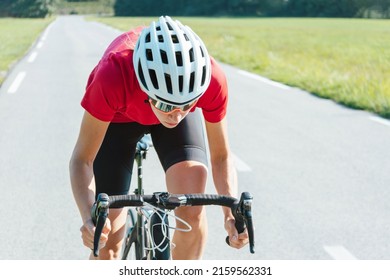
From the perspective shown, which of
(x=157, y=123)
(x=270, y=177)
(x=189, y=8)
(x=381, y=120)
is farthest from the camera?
(x=189, y=8)

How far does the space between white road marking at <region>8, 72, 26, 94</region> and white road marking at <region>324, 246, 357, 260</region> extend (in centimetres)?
945

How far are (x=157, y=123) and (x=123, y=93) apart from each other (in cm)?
56

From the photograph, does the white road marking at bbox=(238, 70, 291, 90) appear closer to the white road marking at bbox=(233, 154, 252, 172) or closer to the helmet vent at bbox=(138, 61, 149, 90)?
the white road marking at bbox=(233, 154, 252, 172)

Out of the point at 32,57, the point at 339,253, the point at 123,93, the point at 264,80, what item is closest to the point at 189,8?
the point at 32,57

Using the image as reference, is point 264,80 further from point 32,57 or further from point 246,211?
point 246,211

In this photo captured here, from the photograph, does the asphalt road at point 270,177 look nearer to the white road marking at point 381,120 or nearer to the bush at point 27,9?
the white road marking at point 381,120

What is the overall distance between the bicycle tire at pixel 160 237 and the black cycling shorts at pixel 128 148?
2.01ft

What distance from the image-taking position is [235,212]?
8.34 ft

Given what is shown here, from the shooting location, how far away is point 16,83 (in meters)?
14.7

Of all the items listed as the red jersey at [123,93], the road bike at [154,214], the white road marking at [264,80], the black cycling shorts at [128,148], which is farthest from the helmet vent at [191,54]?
A: the white road marking at [264,80]

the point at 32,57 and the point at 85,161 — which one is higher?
the point at 85,161

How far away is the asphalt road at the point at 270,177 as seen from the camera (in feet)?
17.3

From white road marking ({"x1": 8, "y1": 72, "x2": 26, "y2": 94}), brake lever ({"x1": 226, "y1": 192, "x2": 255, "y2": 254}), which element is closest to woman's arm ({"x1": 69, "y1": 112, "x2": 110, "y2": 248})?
brake lever ({"x1": 226, "y1": 192, "x2": 255, "y2": 254})

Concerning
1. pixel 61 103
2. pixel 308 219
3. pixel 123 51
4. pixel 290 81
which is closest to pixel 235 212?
pixel 123 51
